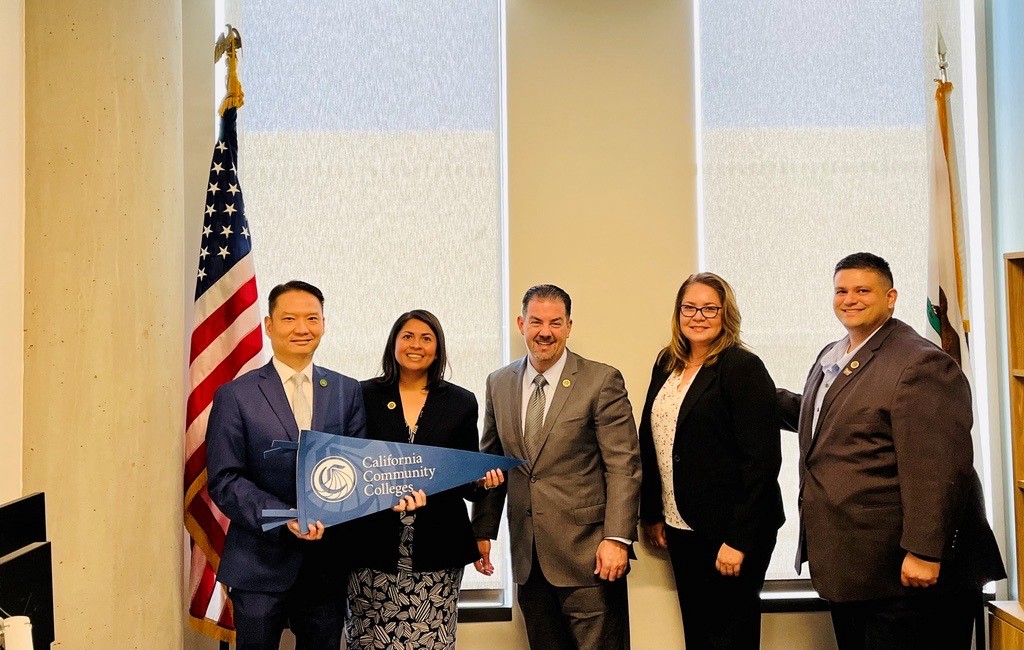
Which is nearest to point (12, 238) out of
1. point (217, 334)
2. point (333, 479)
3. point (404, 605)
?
point (217, 334)

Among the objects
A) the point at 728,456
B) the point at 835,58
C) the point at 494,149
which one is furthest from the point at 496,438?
the point at 835,58

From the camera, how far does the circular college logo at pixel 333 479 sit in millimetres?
2510

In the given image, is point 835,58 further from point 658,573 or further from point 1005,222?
point 658,573

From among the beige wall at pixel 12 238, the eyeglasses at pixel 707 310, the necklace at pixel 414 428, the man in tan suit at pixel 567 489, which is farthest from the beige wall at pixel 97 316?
the eyeglasses at pixel 707 310

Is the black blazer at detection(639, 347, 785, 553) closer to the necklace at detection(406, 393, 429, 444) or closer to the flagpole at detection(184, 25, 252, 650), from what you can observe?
the necklace at detection(406, 393, 429, 444)

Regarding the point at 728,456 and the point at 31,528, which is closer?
the point at 31,528

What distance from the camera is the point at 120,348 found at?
8.79 feet

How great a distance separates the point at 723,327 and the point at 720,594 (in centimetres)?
95

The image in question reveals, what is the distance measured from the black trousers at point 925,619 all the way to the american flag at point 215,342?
7.53 feet

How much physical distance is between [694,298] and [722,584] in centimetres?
101

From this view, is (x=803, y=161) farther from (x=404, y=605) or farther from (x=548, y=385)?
(x=404, y=605)

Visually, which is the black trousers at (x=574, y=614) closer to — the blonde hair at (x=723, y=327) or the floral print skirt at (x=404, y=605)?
the floral print skirt at (x=404, y=605)

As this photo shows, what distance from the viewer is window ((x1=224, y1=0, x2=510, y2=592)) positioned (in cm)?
354

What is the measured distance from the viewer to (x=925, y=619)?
8.62ft
